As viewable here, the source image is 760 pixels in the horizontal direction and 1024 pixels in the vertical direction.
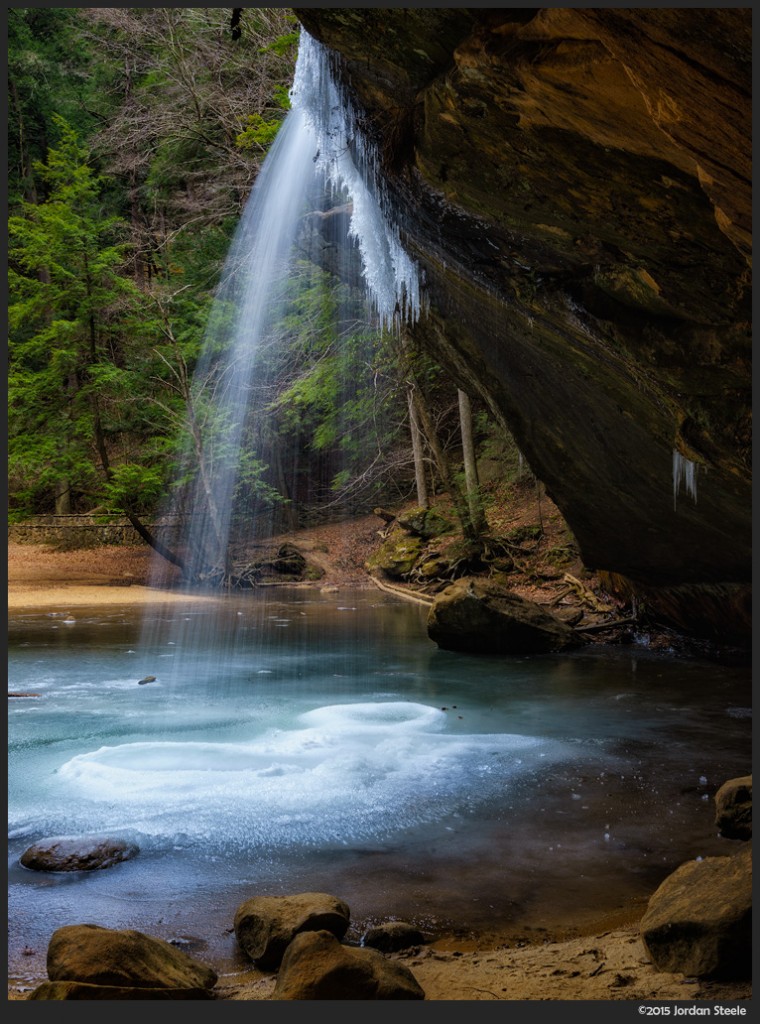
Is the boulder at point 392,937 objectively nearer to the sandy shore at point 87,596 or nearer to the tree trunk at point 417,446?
the sandy shore at point 87,596

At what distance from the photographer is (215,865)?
16.0 feet

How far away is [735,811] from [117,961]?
3721 mm

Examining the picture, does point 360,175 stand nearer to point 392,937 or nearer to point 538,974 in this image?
point 392,937

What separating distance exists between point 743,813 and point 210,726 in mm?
5077

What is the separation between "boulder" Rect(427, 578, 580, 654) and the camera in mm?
12352

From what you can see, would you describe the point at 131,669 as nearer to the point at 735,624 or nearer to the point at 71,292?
the point at 735,624

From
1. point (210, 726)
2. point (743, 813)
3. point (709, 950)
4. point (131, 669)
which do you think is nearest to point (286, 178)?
point (131, 669)

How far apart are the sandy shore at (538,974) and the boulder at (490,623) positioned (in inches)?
328

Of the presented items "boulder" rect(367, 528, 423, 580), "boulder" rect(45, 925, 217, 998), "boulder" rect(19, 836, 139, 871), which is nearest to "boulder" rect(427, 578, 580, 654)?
"boulder" rect(19, 836, 139, 871)

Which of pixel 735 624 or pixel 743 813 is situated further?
pixel 735 624

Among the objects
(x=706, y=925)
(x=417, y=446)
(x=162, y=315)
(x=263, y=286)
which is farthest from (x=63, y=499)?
(x=706, y=925)

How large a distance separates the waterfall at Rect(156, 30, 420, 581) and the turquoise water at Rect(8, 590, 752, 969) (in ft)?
15.9

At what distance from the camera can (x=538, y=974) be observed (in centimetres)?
334

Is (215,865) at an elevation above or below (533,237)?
below
